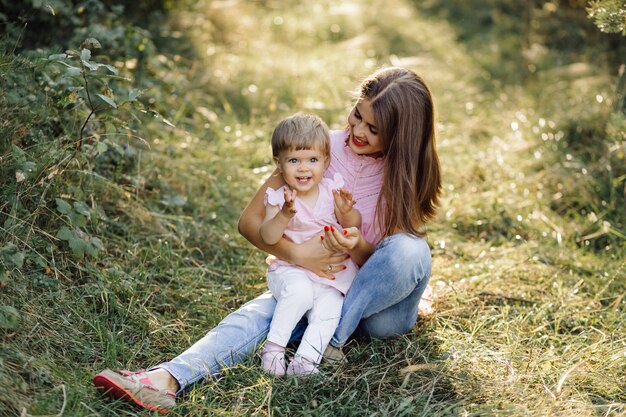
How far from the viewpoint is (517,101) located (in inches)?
225

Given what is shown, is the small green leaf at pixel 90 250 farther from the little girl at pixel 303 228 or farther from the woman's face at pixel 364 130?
the woman's face at pixel 364 130

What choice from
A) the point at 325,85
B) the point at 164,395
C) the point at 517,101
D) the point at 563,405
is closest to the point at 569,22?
the point at 517,101

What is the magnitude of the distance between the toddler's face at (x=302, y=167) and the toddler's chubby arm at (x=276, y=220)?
0.05 meters

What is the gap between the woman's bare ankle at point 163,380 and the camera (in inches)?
93.8

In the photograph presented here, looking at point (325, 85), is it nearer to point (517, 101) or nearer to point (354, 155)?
point (517, 101)

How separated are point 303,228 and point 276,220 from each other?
17 centimetres

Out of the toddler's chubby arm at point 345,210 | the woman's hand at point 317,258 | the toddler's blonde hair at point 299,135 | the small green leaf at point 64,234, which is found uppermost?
the toddler's blonde hair at point 299,135

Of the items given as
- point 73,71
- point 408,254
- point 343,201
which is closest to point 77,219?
point 73,71

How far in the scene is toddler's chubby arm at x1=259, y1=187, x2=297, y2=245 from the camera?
2.57 m

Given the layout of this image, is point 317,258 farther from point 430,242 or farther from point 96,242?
point 430,242

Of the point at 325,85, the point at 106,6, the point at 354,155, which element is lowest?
the point at 325,85

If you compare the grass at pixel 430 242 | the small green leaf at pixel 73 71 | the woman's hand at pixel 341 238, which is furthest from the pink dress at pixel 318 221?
the small green leaf at pixel 73 71

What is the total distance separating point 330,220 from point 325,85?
10.0 feet

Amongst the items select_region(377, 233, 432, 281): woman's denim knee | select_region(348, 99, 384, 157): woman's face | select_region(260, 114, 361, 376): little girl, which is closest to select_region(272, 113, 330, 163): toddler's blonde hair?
select_region(260, 114, 361, 376): little girl
